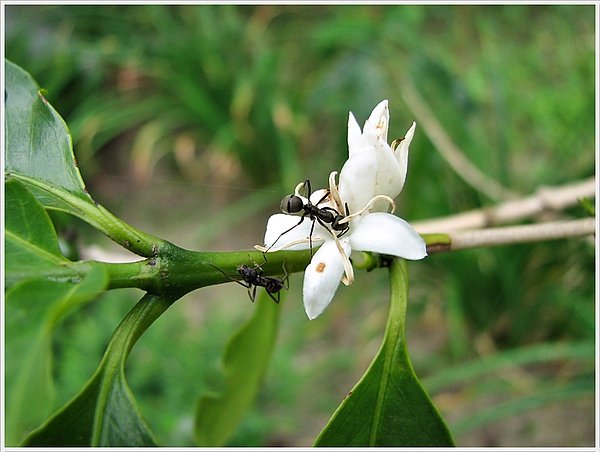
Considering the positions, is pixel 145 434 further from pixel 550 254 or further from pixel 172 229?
pixel 172 229

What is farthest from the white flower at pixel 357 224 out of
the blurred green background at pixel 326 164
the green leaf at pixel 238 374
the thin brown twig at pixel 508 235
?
the blurred green background at pixel 326 164

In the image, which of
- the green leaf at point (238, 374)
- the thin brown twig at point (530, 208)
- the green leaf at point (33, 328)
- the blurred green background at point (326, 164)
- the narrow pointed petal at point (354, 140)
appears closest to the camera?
the green leaf at point (33, 328)

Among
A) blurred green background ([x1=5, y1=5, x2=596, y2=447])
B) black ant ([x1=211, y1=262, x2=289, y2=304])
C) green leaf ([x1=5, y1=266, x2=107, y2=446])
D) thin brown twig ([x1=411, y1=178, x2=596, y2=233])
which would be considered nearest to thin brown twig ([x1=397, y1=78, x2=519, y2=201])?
blurred green background ([x1=5, y1=5, x2=596, y2=447])

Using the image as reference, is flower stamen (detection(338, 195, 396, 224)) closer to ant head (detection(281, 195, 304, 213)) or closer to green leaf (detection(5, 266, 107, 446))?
ant head (detection(281, 195, 304, 213))

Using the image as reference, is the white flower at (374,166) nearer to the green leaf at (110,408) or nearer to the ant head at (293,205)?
the ant head at (293,205)

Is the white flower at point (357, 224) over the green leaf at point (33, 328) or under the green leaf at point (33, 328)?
over

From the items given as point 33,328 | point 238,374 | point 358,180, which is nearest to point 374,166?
point 358,180

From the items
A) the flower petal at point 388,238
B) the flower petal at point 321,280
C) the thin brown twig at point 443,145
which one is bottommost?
the flower petal at point 321,280

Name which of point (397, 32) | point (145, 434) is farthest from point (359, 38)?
point (145, 434)
